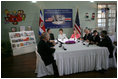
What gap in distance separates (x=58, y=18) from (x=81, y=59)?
349 centimetres

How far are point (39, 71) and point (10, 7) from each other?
3.80 m

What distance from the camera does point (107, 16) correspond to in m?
6.83

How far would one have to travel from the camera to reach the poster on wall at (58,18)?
237 inches

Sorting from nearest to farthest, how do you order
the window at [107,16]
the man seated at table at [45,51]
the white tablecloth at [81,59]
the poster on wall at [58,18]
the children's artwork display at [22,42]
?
the man seated at table at [45,51], the white tablecloth at [81,59], the children's artwork display at [22,42], the poster on wall at [58,18], the window at [107,16]

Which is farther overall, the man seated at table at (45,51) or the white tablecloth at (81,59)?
the white tablecloth at (81,59)

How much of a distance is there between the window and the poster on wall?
1.74 m

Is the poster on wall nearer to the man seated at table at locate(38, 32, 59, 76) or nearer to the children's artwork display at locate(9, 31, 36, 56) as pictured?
the children's artwork display at locate(9, 31, 36, 56)

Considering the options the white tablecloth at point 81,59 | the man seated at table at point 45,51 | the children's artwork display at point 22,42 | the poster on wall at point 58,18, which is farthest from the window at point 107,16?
the man seated at table at point 45,51

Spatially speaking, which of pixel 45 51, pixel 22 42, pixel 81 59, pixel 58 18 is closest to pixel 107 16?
pixel 58 18

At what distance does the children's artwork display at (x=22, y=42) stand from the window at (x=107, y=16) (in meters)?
3.81

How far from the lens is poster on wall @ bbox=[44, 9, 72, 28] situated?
601 centimetres

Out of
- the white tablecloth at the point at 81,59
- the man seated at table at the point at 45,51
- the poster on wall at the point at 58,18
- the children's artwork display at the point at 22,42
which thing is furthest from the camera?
the poster on wall at the point at 58,18

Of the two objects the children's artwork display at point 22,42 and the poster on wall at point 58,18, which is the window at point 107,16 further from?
the children's artwork display at point 22,42

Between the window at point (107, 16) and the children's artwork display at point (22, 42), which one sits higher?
the window at point (107, 16)
